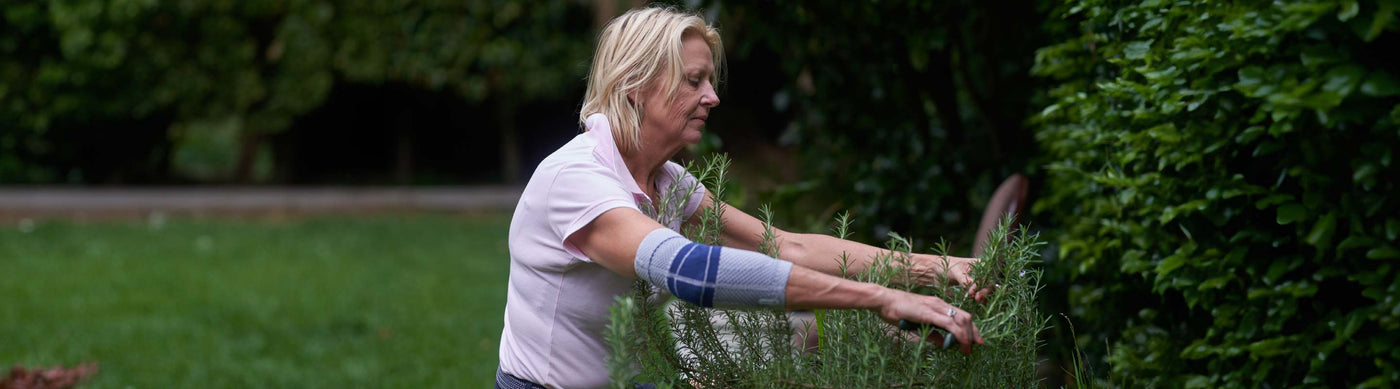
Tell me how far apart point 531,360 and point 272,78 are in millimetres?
16733

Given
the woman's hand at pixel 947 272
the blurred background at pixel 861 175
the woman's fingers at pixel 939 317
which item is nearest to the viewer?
the woman's fingers at pixel 939 317

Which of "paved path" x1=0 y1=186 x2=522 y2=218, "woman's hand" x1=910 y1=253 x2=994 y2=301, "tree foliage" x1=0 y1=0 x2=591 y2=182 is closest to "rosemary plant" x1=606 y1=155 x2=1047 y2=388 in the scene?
"woman's hand" x1=910 y1=253 x2=994 y2=301

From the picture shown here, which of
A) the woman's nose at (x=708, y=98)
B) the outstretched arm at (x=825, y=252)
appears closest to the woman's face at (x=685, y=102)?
the woman's nose at (x=708, y=98)

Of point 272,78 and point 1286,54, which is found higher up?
point 1286,54

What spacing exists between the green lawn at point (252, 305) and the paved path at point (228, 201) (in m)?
2.08

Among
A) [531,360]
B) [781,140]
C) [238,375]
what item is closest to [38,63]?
[238,375]

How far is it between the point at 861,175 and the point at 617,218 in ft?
9.85

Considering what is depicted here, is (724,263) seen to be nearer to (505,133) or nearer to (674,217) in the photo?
(674,217)

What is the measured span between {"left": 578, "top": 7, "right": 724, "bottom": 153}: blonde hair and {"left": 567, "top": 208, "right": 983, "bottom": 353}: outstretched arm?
35cm

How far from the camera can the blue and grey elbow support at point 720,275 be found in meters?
1.97

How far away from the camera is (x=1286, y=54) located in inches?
83.5

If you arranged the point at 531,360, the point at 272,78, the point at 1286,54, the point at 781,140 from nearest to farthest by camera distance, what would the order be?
the point at 1286,54, the point at 531,360, the point at 781,140, the point at 272,78

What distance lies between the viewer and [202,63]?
1755cm

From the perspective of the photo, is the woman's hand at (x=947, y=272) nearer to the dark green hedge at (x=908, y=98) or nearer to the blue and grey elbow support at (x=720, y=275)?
the blue and grey elbow support at (x=720, y=275)
